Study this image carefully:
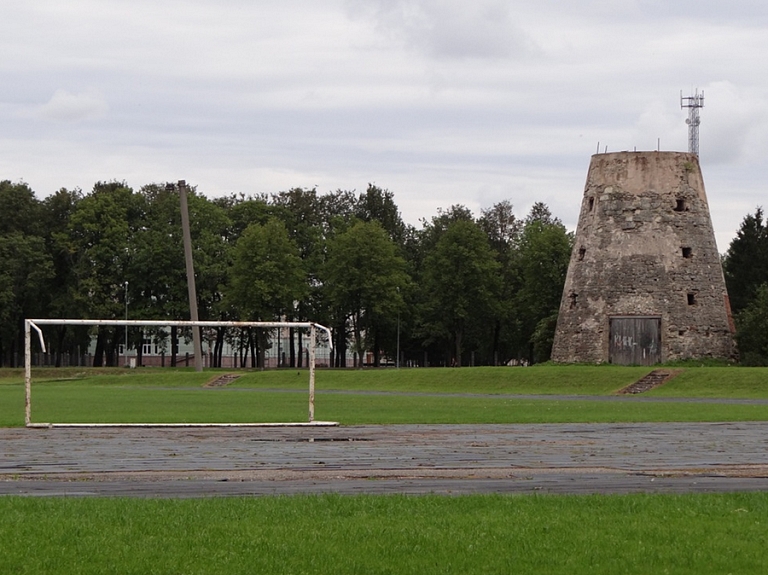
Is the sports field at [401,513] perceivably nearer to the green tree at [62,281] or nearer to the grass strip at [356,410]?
the grass strip at [356,410]

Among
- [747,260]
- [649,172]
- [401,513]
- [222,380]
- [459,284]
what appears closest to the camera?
[401,513]

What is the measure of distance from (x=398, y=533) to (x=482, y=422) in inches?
911

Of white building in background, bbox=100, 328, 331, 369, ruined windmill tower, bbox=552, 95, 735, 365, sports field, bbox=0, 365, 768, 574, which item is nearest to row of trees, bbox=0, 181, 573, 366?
white building in background, bbox=100, 328, 331, 369

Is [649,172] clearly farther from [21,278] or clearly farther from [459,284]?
[21,278]

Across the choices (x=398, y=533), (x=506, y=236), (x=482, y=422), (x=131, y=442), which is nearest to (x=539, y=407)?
(x=482, y=422)

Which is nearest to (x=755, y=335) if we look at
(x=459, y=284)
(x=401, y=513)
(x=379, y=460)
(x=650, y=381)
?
(x=650, y=381)

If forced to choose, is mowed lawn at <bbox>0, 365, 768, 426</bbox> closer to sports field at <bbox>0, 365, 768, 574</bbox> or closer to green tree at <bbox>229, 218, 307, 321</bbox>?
sports field at <bbox>0, 365, 768, 574</bbox>

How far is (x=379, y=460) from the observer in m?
22.2

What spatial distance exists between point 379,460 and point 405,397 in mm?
34030

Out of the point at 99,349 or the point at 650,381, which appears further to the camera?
the point at 99,349

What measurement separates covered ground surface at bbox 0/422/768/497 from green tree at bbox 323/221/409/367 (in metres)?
73.4

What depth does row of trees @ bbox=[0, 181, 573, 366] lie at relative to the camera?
10425 centimetres

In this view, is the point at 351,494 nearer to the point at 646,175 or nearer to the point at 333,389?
the point at 333,389

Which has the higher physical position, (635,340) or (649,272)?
(649,272)
